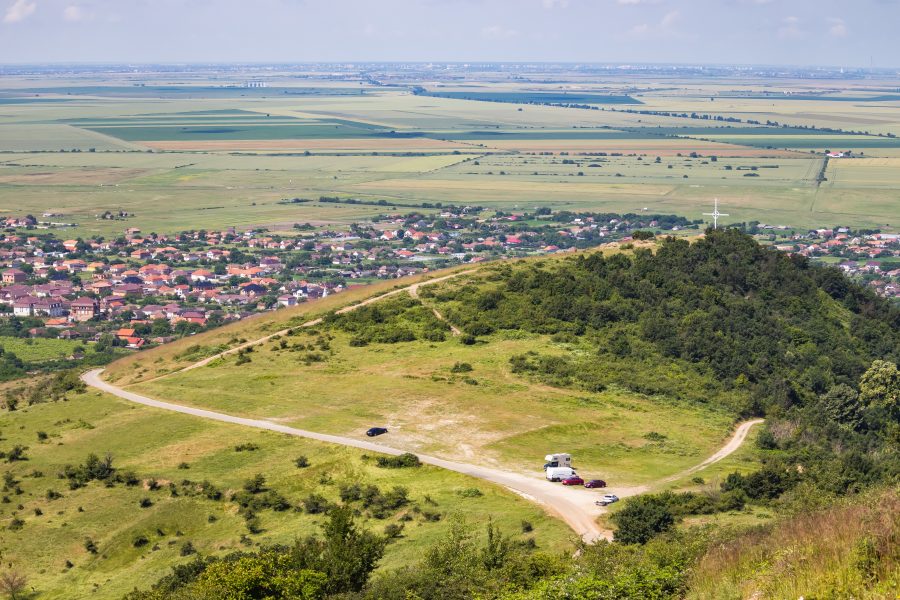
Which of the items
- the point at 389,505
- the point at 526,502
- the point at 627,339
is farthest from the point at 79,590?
the point at 627,339

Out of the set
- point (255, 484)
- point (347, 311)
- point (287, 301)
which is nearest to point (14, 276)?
point (287, 301)

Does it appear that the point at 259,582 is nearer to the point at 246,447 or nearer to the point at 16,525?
the point at 16,525

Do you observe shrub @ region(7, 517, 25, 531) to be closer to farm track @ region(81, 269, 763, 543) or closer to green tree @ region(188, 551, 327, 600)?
farm track @ region(81, 269, 763, 543)

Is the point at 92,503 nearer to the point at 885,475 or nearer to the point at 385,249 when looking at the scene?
the point at 885,475

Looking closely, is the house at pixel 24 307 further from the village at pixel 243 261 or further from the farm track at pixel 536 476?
the farm track at pixel 536 476

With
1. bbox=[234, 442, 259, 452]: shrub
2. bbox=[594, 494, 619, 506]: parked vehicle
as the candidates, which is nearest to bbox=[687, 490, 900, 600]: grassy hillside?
bbox=[594, 494, 619, 506]: parked vehicle

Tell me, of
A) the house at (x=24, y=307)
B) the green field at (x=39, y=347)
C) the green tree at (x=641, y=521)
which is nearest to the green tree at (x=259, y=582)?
the green tree at (x=641, y=521)
